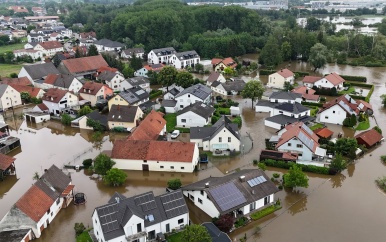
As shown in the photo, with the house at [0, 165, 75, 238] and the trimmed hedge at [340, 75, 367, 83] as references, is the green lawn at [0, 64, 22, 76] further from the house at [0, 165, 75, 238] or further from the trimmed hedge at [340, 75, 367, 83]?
the trimmed hedge at [340, 75, 367, 83]

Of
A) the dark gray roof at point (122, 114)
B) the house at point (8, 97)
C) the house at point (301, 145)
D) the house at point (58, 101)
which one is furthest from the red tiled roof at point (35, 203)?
the house at point (8, 97)

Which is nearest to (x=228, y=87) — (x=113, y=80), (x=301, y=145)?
(x=113, y=80)

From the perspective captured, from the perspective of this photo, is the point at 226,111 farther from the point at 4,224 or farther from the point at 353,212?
the point at 4,224

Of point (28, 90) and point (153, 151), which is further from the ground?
point (28, 90)

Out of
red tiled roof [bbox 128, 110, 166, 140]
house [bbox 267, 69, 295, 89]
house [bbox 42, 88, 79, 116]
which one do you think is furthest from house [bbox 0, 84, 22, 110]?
house [bbox 267, 69, 295, 89]

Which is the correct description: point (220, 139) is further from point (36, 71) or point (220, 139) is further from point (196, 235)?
point (36, 71)

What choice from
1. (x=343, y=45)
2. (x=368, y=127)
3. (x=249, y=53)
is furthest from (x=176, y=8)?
(x=368, y=127)

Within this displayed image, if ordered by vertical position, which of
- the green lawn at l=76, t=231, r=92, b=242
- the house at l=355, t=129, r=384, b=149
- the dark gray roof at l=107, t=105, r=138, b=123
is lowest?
the green lawn at l=76, t=231, r=92, b=242
